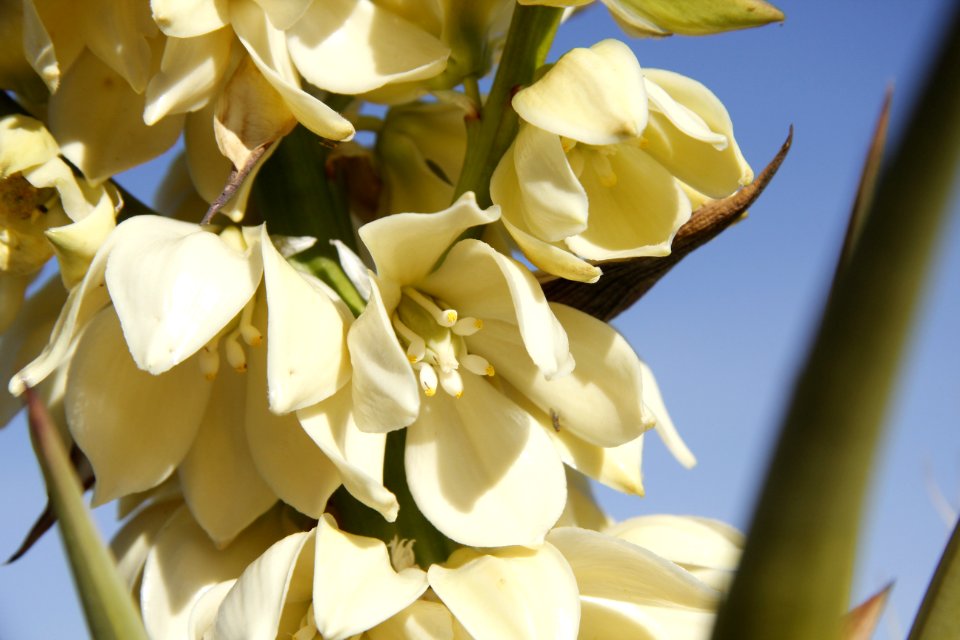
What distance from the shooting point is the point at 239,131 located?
1.47ft

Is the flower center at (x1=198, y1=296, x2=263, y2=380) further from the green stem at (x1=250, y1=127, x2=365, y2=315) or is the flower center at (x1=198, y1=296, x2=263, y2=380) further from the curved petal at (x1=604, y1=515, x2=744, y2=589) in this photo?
the curved petal at (x1=604, y1=515, x2=744, y2=589)

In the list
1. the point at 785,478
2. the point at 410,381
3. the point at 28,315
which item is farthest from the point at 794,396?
the point at 28,315

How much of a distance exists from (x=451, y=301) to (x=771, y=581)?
32 centimetres

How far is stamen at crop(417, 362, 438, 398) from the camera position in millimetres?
476

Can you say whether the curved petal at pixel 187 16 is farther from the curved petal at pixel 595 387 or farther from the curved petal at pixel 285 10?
the curved petal at pixel 595 387

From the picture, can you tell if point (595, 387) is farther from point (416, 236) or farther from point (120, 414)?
point (120, 414)

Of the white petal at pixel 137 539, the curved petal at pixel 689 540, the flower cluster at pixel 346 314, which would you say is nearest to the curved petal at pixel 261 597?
the flower cluster at pixel 346 314

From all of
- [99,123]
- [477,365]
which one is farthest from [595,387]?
[99,123]

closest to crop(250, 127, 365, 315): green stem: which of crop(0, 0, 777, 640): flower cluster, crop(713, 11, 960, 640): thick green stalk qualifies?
crop(0, 0, 777, 640): flower cluster

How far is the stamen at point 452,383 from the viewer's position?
48 centimetres

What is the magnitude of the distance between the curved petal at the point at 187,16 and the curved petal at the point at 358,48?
0.03 m

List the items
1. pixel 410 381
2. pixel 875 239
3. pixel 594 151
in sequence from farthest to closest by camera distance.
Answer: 1. pixel 594 151
2. pixel 410 381
3. pixel 875 239

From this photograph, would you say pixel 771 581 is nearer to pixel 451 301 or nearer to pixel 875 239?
pixel 875 239

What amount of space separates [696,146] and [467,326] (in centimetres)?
13
